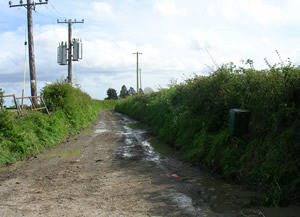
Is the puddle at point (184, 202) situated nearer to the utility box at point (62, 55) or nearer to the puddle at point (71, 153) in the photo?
the puddle at point (71, 153)

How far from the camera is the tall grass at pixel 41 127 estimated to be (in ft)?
33.9

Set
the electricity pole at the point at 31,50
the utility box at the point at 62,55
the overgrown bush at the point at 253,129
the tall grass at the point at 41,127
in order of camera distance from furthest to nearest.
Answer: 1. the utility box at the point at 62,55
2. the electricity pole at the point at 31,50
3. the tall grass at the point at 41,127
4. the overgrown bush at the point at 253,129

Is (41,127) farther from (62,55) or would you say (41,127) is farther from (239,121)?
(62,55)

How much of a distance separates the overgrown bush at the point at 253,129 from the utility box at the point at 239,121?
5.5 inches

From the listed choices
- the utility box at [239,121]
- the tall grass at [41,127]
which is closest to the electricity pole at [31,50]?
the tall grass at [41,127]

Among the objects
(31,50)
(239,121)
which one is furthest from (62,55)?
(239,121)

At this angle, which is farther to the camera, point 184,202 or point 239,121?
point 239,121

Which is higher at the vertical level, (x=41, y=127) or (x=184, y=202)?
(x=41, y=127)

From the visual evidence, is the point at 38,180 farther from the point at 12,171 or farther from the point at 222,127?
the point at 222,127

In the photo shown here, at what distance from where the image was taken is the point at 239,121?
770cm

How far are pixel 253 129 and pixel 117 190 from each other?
12.0ft

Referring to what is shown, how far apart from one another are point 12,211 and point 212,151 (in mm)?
5118

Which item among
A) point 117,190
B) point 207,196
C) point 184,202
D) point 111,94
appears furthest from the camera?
point 111,94

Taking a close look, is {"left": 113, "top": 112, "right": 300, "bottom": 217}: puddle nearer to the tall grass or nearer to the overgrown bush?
the overgrown bush
